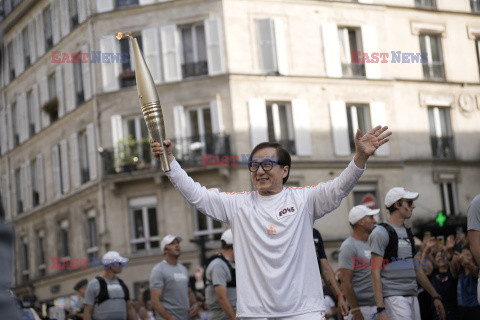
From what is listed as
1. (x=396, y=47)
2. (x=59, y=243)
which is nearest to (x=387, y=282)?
(x=396, y=47)

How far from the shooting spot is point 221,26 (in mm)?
31500

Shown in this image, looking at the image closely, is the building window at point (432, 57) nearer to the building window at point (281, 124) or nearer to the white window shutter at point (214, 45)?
the building window at point (281, 124)

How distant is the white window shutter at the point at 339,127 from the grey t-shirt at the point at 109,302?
2170 cm

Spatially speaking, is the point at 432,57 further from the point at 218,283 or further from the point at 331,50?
the point at 218,283

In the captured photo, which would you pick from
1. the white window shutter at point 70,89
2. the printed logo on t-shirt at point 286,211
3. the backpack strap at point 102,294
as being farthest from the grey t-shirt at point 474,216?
the white window shutter at point 70,89

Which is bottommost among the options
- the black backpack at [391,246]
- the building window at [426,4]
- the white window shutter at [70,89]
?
the black backpack at [391,246]

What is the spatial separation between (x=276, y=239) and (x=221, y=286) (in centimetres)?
468

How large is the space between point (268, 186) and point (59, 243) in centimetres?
3174

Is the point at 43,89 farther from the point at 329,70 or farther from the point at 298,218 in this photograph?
the point at 298,218

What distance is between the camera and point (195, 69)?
31844mm

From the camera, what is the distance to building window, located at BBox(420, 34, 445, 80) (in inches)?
1374

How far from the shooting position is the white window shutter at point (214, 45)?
3136cm

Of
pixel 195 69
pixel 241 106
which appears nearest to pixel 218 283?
pixel 241 106

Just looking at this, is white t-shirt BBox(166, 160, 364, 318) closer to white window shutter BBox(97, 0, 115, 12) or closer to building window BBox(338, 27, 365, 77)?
building window BBox(338, 27, 365, 77)
